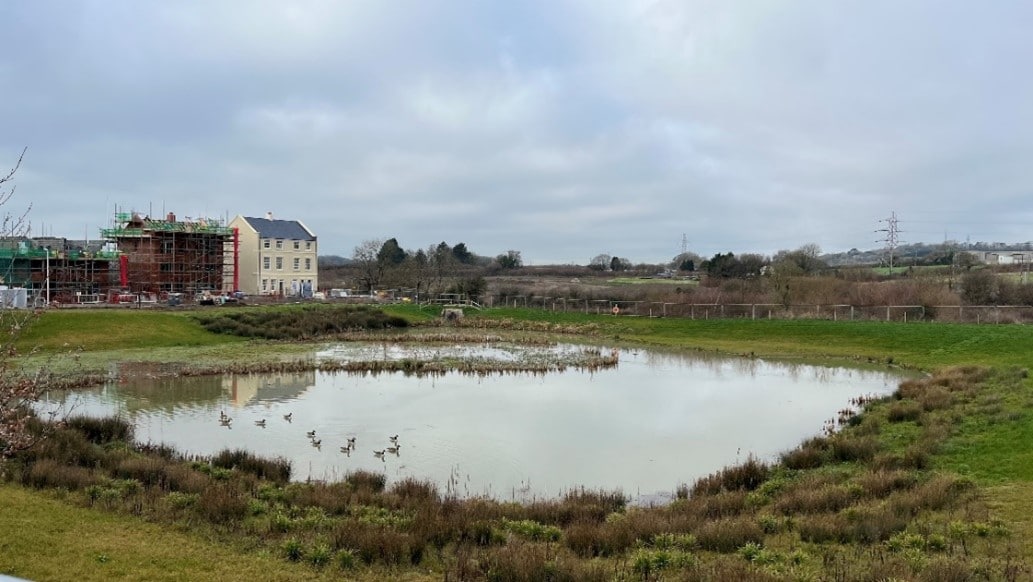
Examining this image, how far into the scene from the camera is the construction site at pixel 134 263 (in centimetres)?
4562

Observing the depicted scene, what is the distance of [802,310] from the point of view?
147 feet

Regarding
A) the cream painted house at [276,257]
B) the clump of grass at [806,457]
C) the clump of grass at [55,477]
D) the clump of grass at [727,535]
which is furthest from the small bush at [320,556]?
the cream painted house at [276,257]

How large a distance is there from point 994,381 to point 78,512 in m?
20.5

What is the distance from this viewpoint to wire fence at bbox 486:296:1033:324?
124ft

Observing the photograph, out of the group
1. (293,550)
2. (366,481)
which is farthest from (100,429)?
(293,550)

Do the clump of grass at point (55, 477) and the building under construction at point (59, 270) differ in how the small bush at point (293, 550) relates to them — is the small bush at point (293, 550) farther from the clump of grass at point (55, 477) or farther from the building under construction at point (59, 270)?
the building under construction at point (59, 270)

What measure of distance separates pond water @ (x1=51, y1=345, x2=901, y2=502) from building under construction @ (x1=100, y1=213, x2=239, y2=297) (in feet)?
107

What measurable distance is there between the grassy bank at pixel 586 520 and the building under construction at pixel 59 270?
3913 cm

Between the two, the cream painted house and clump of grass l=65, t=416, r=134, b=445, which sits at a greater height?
the cream painted house

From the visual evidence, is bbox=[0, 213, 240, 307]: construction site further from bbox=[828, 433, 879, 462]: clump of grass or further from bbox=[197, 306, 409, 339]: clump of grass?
bbox=[828, 433, 879, 462]: clump of grass

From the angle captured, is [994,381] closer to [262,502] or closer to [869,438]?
[869,438]

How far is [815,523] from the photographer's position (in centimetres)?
791

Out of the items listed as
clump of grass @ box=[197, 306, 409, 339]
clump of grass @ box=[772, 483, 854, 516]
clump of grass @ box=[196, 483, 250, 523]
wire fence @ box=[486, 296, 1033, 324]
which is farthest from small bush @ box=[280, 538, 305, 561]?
wire fence @ box=[486, 296, 1033, 324]

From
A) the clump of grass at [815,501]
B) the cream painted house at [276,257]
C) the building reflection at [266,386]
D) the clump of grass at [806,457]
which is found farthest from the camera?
the cream painted house at [276,257]
